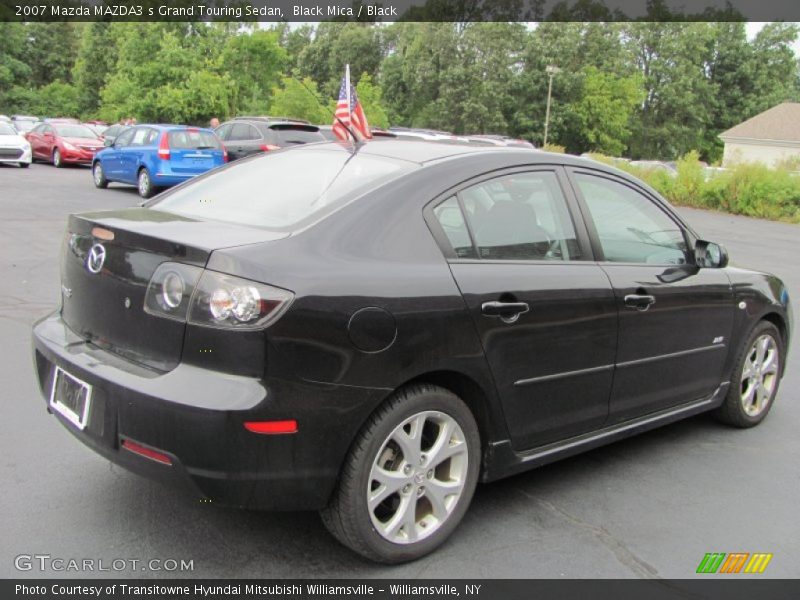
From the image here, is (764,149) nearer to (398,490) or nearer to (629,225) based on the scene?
(629,225)

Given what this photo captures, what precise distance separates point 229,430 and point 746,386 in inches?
140

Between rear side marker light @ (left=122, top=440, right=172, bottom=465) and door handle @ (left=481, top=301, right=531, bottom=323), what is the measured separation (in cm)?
135

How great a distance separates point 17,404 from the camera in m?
4.74

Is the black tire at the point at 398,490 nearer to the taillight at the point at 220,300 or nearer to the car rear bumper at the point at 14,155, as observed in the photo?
the taillight at the point at 220,300

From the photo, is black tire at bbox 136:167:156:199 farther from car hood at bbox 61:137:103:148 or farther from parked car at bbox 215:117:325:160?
car hood at bbox 61:137:103:148

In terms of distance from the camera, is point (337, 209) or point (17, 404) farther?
point (17, 404)

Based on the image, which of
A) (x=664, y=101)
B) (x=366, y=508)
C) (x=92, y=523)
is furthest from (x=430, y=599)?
(x=664, y=101)

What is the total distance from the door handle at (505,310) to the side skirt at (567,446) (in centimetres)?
55

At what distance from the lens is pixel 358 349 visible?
2.88 metres

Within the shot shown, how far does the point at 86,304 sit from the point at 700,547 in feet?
9.20

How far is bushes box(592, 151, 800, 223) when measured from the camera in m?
21.3

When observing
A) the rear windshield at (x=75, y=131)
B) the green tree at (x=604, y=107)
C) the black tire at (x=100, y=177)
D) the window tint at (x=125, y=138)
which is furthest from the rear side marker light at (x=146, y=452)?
the green tree at (x=604, y=107)

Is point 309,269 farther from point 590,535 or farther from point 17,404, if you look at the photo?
point 17,404

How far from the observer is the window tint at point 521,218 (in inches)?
138
